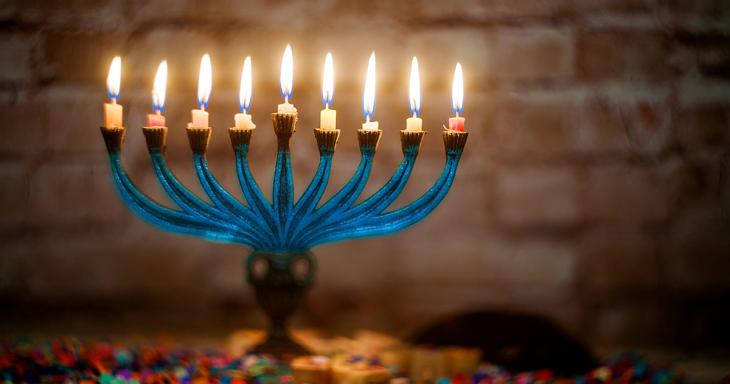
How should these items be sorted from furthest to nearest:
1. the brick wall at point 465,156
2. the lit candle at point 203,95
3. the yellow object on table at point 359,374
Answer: the brick wall at point 465,156, the lit candle at point 203,95, the yellow object on table at point 359,374

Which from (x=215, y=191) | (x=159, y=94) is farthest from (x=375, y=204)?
(x=159, y=94)

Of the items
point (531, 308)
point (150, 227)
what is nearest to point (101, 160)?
point (150, 227)

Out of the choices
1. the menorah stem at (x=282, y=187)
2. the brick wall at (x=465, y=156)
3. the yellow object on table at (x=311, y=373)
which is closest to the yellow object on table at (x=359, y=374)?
the yellow object on table at (x=311, y=373)

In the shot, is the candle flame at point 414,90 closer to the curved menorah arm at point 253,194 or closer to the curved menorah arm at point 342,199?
the curved menorah arm at point 342,199

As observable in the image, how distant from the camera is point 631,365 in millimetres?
1426

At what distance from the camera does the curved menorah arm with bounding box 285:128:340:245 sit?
129 cm

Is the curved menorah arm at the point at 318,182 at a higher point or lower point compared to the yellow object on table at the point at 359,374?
higher

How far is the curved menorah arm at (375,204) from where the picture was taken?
1332 mm

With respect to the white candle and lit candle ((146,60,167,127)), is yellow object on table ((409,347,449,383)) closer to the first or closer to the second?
the white candle

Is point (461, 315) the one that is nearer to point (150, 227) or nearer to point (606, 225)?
point (606, 225)

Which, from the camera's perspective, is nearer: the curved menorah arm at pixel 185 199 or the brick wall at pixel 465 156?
the curved menorah arm at pixel 185 199

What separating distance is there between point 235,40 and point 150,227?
0.50 meters

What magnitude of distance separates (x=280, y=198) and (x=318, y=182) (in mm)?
75

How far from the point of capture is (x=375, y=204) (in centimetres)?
136
